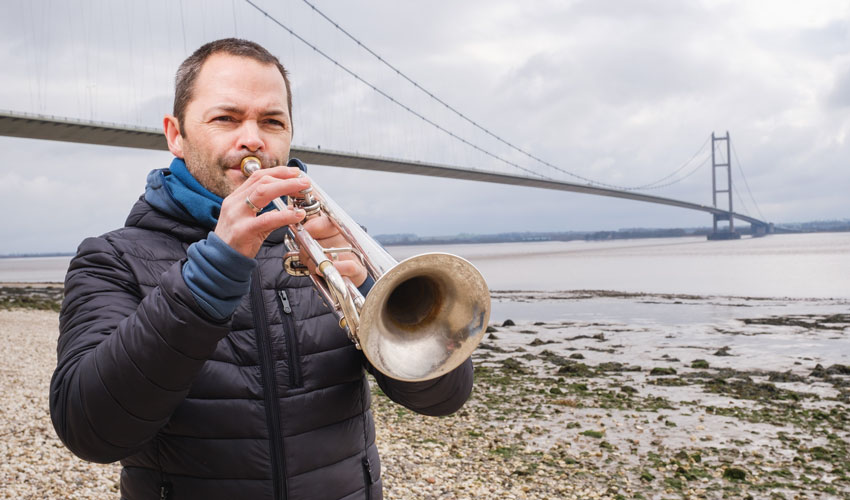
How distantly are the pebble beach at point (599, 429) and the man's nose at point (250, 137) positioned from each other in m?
4.06

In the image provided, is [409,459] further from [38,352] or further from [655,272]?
[655,272]

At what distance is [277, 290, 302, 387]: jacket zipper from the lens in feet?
4.52

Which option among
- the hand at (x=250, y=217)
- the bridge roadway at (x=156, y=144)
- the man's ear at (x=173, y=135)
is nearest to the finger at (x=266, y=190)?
the hand at (x=250, y=217)

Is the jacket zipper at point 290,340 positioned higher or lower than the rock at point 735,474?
higher

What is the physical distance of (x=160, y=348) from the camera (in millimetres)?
1086

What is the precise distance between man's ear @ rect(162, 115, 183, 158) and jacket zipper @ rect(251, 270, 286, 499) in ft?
1.23

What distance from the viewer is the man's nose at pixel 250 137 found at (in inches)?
52.2

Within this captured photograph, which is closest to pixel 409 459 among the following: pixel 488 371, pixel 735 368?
pixel 488 371

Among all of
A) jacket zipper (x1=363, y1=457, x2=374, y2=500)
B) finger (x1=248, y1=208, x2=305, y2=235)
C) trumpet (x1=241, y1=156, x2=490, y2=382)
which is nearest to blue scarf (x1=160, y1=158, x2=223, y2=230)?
trumpet (x1=241, y1=156, x2=490, y2=382)

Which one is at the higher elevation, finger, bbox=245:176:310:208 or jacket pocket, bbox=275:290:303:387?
finger, bbox=245:176:310:208

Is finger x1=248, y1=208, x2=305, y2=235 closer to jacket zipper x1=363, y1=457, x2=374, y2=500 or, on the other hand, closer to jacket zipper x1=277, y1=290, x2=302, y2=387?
jacket zipper x1=277, y1=290, x2=302, y2=387

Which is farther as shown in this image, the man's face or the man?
the man's face

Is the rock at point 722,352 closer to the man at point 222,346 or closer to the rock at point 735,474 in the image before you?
the rock at point 735,474

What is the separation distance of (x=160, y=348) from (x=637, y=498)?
15.6 feet
